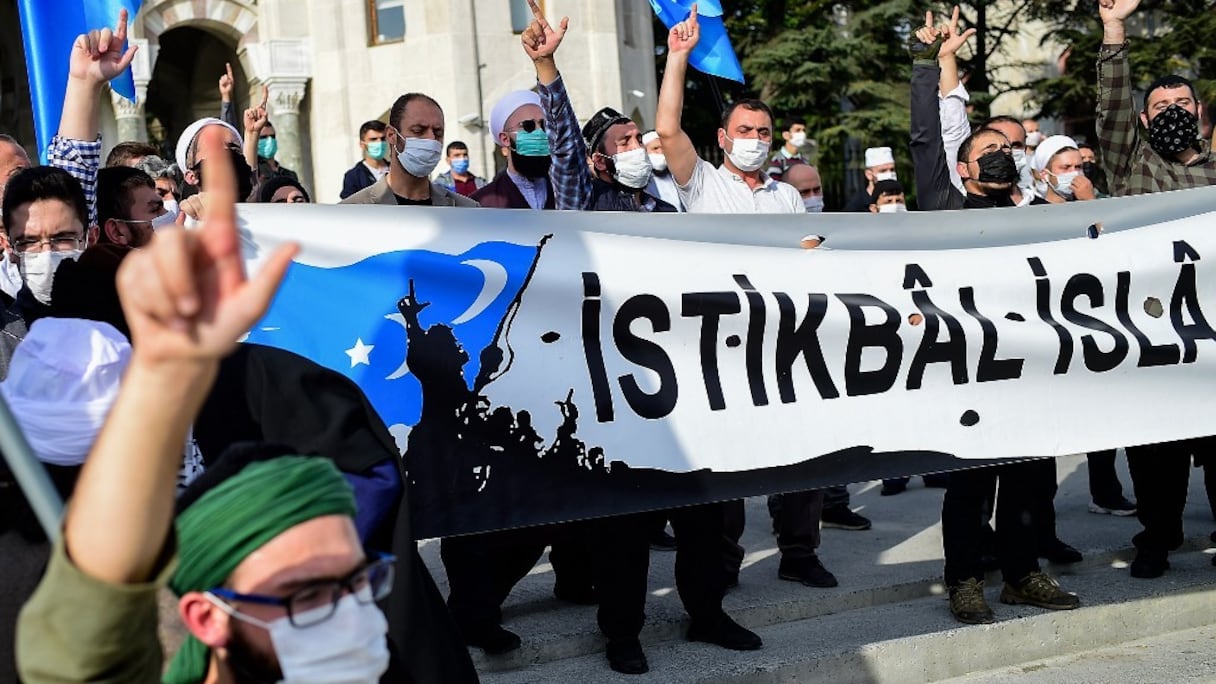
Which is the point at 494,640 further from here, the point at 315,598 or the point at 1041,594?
the point at 315,598

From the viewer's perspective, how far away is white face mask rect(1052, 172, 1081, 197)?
27.3 ft

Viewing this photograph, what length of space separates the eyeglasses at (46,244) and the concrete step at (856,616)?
2020 millimetres

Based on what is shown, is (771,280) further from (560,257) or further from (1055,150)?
(1055,150)

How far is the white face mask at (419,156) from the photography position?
19.0ft

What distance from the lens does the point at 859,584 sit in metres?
6.49

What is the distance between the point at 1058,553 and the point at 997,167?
1.72 meters

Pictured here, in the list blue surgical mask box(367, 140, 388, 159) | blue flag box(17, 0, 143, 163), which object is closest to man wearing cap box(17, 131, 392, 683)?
blue flag box(17, 0, 143, 163)

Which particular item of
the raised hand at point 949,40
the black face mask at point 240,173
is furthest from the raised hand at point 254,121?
the raised hand at point 949,40

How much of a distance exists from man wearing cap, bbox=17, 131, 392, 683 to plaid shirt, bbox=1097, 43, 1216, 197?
4.99 metres

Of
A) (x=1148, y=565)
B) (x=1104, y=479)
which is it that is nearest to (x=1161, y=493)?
(x=1148, y=565)

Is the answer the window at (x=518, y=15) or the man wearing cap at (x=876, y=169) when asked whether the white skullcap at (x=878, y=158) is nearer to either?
the man wearing cap at (x=876, y=169)

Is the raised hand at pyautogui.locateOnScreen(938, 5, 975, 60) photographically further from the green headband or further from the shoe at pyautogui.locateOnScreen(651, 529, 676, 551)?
the green headband

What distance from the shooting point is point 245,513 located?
224cm

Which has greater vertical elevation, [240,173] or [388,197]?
[240,173]
